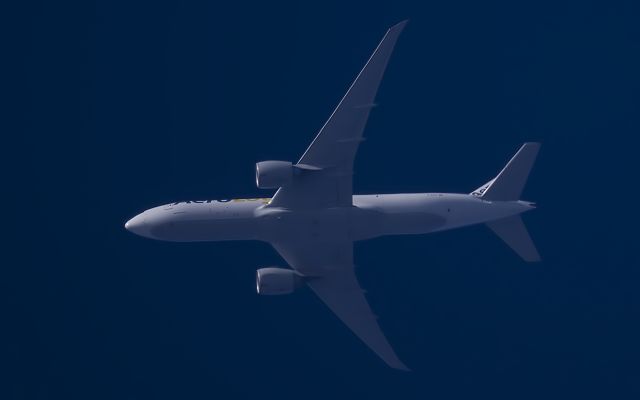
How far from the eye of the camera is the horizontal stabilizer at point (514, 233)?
45469mm

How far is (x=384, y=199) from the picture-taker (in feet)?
143

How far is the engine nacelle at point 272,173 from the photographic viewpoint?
4091 cm

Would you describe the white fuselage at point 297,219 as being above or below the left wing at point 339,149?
below

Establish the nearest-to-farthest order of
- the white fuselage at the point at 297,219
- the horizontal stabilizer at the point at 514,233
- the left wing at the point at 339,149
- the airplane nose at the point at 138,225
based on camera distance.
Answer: the left wing at the point at 339,149
the white fuselage at the point at 297,219
the airplane nose at the point at 138,225
the horizontal stabilizer at the point at 514,233

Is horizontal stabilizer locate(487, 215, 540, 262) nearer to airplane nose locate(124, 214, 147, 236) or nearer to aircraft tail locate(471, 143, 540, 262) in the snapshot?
aircraft tail locate(471, 143, 540, 262)

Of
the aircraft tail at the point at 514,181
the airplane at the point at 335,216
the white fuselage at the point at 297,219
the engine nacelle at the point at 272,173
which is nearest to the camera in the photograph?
the engine nacelle at the point at 272,173

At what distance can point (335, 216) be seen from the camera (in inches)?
1702

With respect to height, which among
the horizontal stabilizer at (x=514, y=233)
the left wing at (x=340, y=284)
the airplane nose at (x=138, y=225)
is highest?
the airplane nose at (x=138, y=225)

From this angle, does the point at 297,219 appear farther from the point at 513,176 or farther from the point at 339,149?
the point at 513,176

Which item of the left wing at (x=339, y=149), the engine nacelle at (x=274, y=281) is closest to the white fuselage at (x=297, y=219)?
the left wing at (x=339, y=149)

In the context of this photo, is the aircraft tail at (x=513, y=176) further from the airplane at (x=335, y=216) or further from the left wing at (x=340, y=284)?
the left wing at (x=340, y=284)

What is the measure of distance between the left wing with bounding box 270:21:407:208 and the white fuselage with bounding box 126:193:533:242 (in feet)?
2.00

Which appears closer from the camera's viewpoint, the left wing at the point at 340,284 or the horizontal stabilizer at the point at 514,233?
the left wing at the point at 340,284

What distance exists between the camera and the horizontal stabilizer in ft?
149
